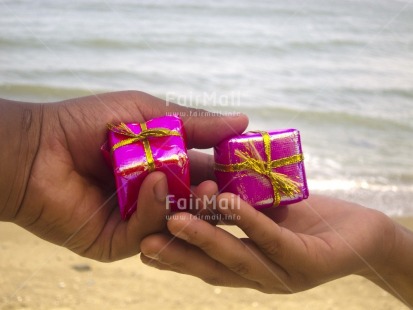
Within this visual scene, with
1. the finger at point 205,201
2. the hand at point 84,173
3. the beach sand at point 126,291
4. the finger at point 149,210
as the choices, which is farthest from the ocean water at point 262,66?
the finger at point 149,210

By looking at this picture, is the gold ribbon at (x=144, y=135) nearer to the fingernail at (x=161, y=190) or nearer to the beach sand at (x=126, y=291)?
the fingernail at (x=161, y=190)

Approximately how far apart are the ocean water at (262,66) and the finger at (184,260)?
234 cm

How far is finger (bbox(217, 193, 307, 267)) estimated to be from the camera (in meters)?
1.77

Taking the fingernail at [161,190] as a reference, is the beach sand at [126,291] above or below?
below

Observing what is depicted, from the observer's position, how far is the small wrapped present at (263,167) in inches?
80.9

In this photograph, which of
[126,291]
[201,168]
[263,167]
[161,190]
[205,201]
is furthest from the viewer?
[126,291]

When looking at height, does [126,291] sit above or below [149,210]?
below

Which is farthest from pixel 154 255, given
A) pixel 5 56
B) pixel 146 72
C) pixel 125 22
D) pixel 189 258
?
pixel 125 22

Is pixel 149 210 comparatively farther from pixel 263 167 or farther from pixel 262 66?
pixel 262 66

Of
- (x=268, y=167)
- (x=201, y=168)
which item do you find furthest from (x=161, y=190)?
(x=201, y=168)

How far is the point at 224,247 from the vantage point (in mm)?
1810

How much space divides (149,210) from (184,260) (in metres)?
0.21

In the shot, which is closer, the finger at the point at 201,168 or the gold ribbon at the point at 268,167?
the gold ribbon at the point at 268,167

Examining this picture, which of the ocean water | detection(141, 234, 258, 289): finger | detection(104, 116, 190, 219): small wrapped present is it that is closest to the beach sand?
detection(141, 234, 258, 289): finger
